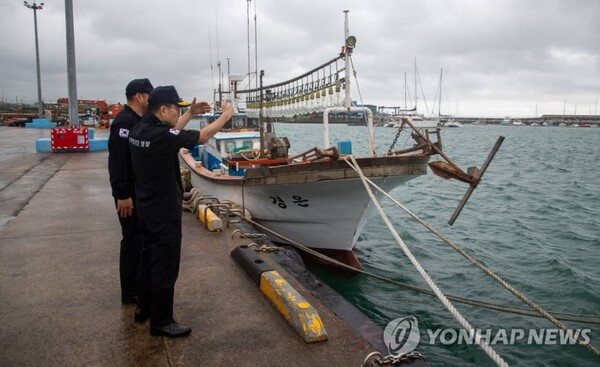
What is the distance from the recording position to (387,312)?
6711 millimetres

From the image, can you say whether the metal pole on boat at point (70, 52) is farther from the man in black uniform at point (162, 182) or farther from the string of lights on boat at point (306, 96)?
the man in black uniform at point (162, 182)

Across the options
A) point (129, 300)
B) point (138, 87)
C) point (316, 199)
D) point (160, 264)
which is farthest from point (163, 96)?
point (316, 199)

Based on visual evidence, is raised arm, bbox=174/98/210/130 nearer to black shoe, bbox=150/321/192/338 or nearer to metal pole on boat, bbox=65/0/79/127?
black shoe, bbox=150/321/192/338

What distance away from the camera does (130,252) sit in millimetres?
3787

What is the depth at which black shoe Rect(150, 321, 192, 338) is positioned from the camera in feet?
10.9

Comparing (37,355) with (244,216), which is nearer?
(37,355)

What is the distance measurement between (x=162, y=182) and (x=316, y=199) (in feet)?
14.4

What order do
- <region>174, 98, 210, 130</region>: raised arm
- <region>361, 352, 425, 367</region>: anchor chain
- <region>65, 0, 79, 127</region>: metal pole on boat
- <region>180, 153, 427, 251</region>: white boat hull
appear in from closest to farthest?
<region>361, 352, 425, 367</region>: anchor chain < <region>174, 98, 210, 130</region>: raised arm < <region>180, 153, 427, 251</region>: white boat hull < <region>65, 0, 79, 127</region>: metal pole on boat

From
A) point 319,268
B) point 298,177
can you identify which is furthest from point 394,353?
point 319,268

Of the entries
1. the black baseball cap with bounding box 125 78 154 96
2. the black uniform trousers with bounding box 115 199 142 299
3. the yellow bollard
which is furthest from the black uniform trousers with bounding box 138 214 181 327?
the yellow bollard

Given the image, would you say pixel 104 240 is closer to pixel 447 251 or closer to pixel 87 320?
pixel 87 320

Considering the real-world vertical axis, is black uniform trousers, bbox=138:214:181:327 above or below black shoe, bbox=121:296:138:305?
above

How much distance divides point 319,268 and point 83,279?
4520 millimetres

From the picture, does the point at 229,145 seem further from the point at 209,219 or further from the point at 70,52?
the point at 70,52
